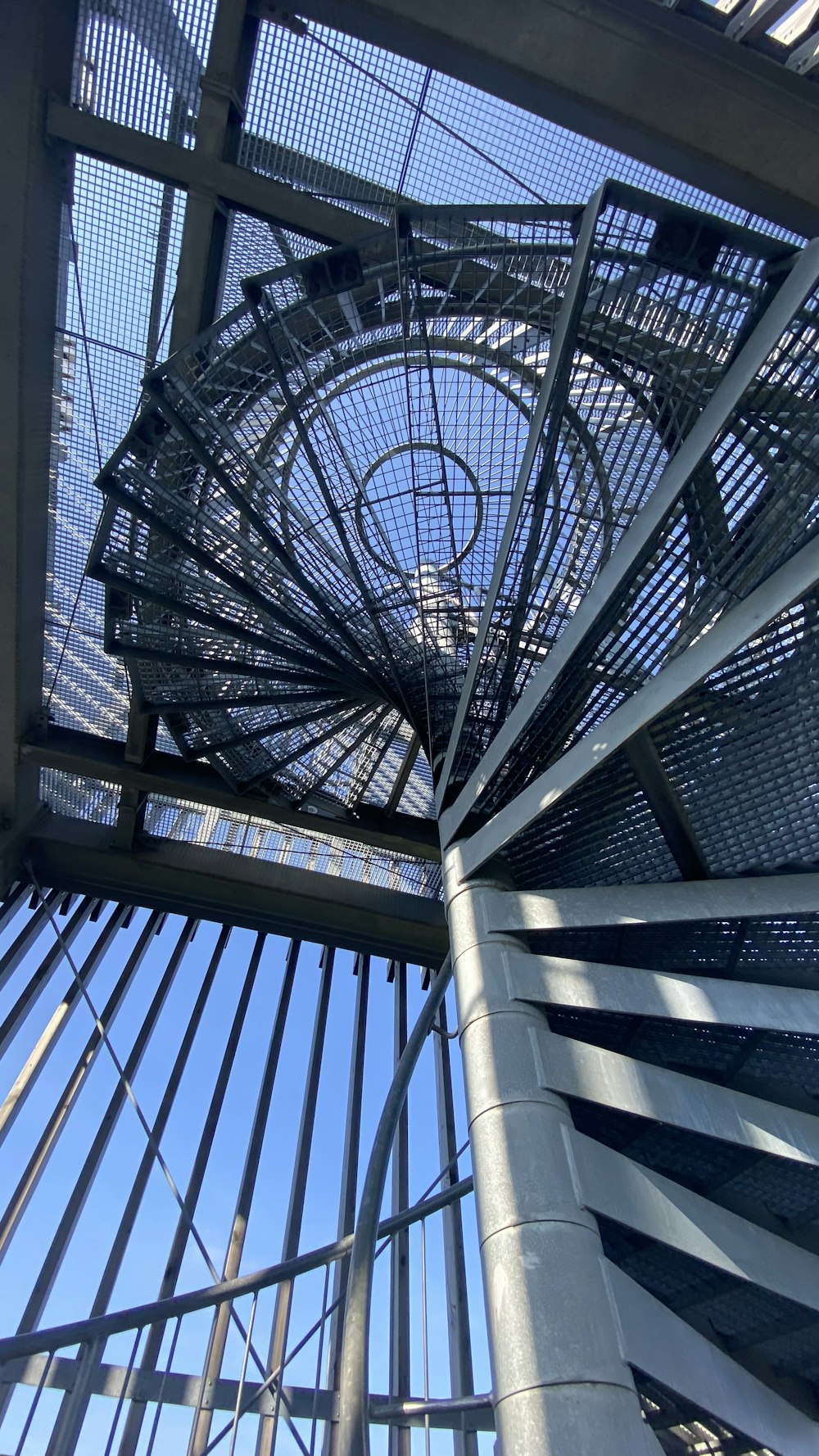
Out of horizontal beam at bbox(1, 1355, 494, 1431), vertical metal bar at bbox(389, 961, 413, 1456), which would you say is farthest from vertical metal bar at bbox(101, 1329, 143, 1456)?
vertical metal bar at bbox(389, 961, 413, 1456)

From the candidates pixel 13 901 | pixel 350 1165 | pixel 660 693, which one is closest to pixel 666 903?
pixel 660 693

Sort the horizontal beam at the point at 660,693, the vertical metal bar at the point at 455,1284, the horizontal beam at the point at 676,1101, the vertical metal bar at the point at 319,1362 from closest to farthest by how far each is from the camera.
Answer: the horizontal beam at the point at 660,693, the horizontal beam at the point at 676,1101, the vertical metal bar at the point at 319,1362, the vertical metal bar at the point at 455,1284

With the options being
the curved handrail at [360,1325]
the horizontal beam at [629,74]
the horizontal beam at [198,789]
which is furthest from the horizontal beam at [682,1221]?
the horizontal beam at [198,789]

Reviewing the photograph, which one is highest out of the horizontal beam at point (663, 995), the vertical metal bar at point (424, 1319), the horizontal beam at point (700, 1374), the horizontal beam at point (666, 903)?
the vertical metal bar at point (424, 1319)

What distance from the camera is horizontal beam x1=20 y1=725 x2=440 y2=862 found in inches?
447

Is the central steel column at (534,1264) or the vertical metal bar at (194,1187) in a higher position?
the vertical metal bar at (194,1187)

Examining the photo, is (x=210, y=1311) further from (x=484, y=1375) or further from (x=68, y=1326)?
(x=484, y=1375)

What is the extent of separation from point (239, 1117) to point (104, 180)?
10.7 metres

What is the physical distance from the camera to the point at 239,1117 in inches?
484

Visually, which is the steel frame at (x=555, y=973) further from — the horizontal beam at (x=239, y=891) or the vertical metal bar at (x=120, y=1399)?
the horizontal beam at (x=239, y=891)

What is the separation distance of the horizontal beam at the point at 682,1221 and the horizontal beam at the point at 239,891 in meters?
8.43

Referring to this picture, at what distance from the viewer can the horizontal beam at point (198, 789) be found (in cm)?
1134

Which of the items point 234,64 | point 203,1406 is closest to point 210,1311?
point 203,1406

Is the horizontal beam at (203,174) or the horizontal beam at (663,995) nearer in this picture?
the horizontal beam at (663,995)
